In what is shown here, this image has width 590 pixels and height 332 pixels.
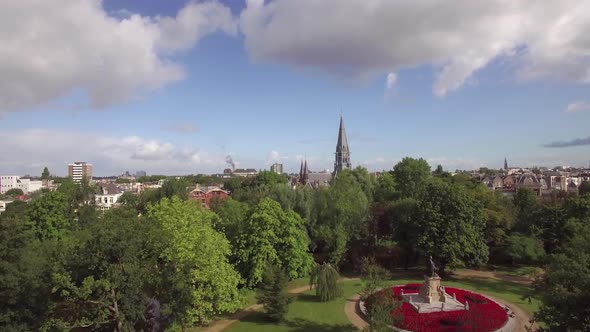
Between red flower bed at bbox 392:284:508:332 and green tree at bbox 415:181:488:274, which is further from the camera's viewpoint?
green tree at bbox 415:181:488:274

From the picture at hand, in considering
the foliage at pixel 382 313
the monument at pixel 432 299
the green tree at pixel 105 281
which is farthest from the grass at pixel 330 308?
the green tree at pixel 105 281

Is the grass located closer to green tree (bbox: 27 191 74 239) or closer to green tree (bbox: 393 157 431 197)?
green tree (bbox: 393 157 431 197)

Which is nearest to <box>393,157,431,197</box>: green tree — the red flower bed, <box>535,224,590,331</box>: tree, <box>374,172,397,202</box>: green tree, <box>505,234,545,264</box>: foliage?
<box>374,172,397,202</box>: green tree

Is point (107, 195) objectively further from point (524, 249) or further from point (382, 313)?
point (382, 313)

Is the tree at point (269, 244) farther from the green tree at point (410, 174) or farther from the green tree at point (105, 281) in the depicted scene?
the green tree at point (410, 174)

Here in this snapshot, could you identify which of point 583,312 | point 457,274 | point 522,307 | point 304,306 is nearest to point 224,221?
point 304,306
